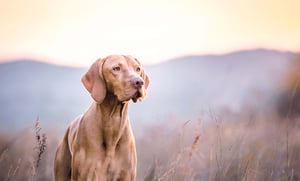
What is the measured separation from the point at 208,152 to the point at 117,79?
87.6 inches

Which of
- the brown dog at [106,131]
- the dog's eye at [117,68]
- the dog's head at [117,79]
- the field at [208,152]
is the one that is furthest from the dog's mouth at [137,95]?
the field at [208,152]

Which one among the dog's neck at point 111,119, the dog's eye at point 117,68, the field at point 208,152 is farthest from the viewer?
the field at point 208,152

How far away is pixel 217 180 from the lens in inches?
283

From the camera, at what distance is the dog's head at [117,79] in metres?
5.67

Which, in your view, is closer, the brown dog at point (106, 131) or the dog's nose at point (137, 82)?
the dog's nose at point (137, 82)

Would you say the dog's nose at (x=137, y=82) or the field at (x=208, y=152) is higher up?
the dog's nose at (x=137, y=82)

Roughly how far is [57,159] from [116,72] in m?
1.08

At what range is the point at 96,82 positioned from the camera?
5883 millimetres

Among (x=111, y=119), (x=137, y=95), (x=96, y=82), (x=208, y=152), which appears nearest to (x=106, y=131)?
(x=111, y=119)

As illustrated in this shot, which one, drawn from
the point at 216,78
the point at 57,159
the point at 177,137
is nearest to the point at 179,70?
the point at 216,78

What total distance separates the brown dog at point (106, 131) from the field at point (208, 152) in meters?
1.15

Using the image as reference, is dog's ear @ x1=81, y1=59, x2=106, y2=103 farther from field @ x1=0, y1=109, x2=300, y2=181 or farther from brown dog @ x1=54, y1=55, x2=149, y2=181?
field @ x1=0, y1=109, x2=300, y2=181

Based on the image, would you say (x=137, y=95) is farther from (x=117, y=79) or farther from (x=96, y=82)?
(x=96, y=82)

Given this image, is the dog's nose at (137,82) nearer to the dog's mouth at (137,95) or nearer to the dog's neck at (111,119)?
the dog's mouth at (137,95)
